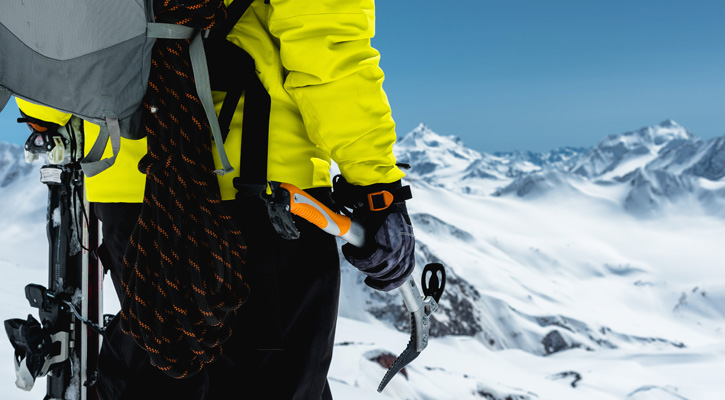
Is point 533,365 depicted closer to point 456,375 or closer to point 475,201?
point 456,375

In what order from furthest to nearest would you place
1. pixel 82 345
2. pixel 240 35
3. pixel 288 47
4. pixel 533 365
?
pixel 533 365 → pixel 82 345 → pixel 240 35 → pixel 288 47

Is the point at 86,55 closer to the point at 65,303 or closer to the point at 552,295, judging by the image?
the point at 65,303

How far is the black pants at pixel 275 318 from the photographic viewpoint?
5.35 ft

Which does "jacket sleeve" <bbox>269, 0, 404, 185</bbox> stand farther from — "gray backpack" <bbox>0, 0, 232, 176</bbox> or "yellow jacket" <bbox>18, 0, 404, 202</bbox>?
"gray backpack" <bbox>0, 0, 232, 176</bbox>

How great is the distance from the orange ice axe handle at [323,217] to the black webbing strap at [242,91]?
0.12 metres

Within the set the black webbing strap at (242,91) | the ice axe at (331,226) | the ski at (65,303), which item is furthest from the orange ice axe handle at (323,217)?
the ski at (65,303)

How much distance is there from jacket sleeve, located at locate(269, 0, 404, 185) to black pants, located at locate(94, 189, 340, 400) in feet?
0.70

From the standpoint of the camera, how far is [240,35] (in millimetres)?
1586

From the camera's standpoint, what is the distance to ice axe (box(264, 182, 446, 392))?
146 cm

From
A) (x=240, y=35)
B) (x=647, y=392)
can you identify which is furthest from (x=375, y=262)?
(x=647, y=392)

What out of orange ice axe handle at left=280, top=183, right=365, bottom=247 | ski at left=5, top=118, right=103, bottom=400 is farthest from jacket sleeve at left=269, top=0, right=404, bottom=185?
ski at left=5, top=118, right=103, bottom=400

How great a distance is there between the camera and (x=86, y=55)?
1382 millimetres

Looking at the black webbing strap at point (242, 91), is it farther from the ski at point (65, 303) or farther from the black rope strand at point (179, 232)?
the ski at point (65, 303)

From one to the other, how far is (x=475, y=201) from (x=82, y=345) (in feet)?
473
